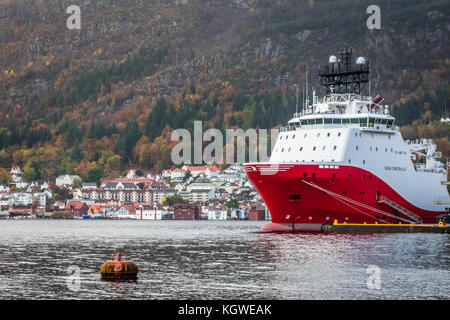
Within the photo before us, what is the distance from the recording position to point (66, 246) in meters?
72.1

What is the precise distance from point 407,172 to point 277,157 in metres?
13.1

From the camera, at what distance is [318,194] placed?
76.6 meters

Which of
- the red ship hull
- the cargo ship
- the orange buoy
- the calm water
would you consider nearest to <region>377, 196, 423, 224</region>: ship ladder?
the cargo ship

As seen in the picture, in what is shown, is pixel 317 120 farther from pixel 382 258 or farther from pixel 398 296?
pixel 398 296

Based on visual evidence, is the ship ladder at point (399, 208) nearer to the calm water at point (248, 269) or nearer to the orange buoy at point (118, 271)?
the calm water at point (248, 269)

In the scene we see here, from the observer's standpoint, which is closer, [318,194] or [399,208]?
[318,194]

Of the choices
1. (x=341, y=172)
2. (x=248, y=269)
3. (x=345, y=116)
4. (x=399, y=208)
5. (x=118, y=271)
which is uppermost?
(x=345, y=116)

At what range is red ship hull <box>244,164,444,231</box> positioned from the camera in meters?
76.2

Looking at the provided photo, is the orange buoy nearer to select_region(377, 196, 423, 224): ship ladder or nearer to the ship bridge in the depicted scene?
select_region(377, 196, 423, 224): ship ladder

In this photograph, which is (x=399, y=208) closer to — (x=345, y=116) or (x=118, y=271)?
(x=345, y=116)

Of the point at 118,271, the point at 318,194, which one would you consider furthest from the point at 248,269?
the point at 318,194

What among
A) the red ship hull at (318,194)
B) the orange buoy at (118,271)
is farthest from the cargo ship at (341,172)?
the orange buoy at (118,271)

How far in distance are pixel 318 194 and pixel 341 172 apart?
287 cm
